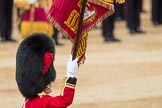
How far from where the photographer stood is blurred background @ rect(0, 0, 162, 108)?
27.9 feet

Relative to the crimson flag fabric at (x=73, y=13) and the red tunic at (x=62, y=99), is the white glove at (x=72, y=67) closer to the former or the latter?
the red tunic at (x=62, y=99)

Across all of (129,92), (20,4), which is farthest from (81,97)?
(20,4)

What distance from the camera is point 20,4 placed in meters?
8.93

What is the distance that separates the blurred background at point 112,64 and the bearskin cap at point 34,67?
306 cm

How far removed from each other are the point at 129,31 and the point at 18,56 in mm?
9578

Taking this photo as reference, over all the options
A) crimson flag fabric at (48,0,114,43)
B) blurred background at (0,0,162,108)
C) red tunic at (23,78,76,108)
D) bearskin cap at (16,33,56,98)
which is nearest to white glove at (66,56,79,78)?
red tunic at (23,78,76,108)

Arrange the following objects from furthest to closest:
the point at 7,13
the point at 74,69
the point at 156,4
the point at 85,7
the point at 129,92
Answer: the point at 156,4
the point at 7,13
the point at 129,92
the point at 85,7
the point at 74,69

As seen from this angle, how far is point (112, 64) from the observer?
10773 mm

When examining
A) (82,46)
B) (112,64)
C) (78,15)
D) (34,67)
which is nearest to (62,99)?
(34,67)

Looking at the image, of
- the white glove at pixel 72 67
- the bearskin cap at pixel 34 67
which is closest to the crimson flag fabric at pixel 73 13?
the bearskin cap at pixel 34 67

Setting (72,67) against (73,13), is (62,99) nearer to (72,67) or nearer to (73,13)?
(72,67)

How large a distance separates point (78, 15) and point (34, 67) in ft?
1.97

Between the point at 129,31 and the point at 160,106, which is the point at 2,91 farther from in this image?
the point at 129,31

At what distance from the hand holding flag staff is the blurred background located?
2.94 m
